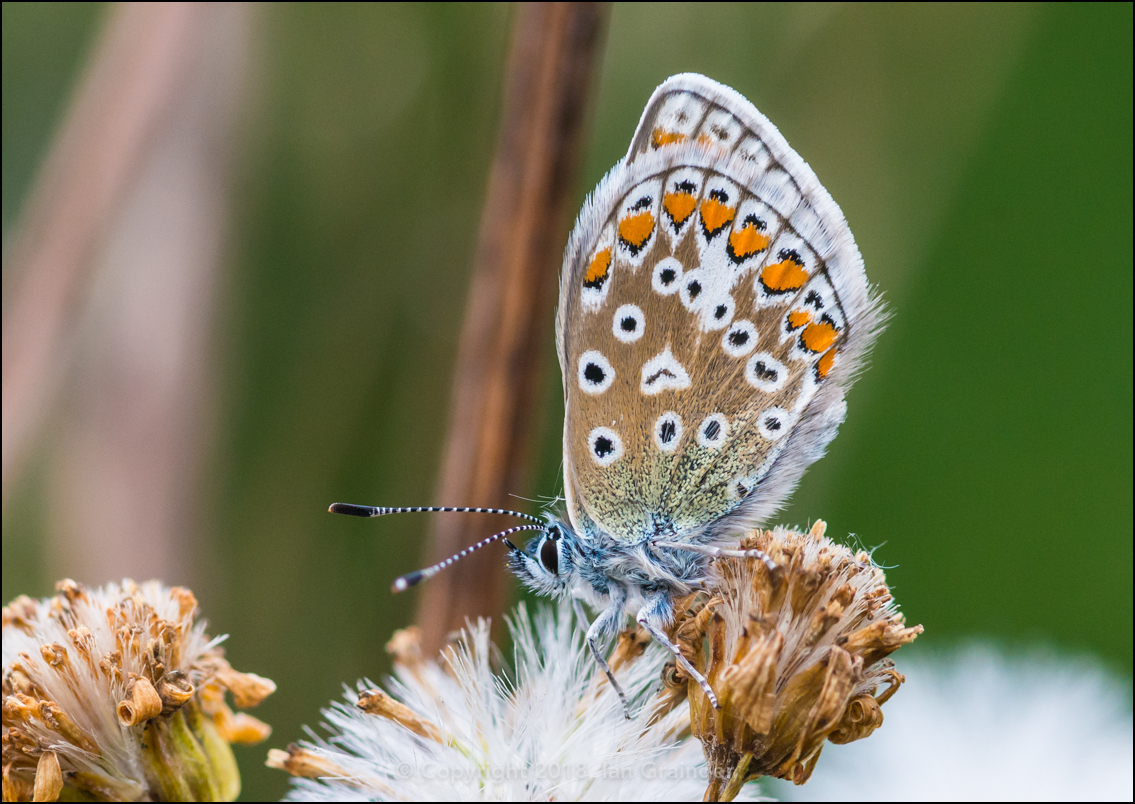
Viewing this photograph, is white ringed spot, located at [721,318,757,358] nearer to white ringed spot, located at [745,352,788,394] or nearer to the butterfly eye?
white ringed spot, located at [745,352,788,394]

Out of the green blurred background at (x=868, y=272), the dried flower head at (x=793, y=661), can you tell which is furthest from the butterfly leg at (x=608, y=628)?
the green blurred background at (x=868, y=272)

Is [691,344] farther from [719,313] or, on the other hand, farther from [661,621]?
[661,621]

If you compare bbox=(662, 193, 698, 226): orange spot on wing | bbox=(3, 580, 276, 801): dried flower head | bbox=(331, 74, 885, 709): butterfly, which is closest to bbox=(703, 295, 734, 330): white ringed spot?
bbox=(331, 74, 885, 709): butterfly

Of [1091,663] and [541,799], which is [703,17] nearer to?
[1091,663]

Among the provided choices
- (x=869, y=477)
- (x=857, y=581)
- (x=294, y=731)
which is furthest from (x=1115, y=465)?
(x=294, y=731)

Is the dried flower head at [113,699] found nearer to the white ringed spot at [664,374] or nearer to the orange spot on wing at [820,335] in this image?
the white ringed spot at [664,374]

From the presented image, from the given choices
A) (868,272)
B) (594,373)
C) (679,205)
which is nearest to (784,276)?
(679,205)
